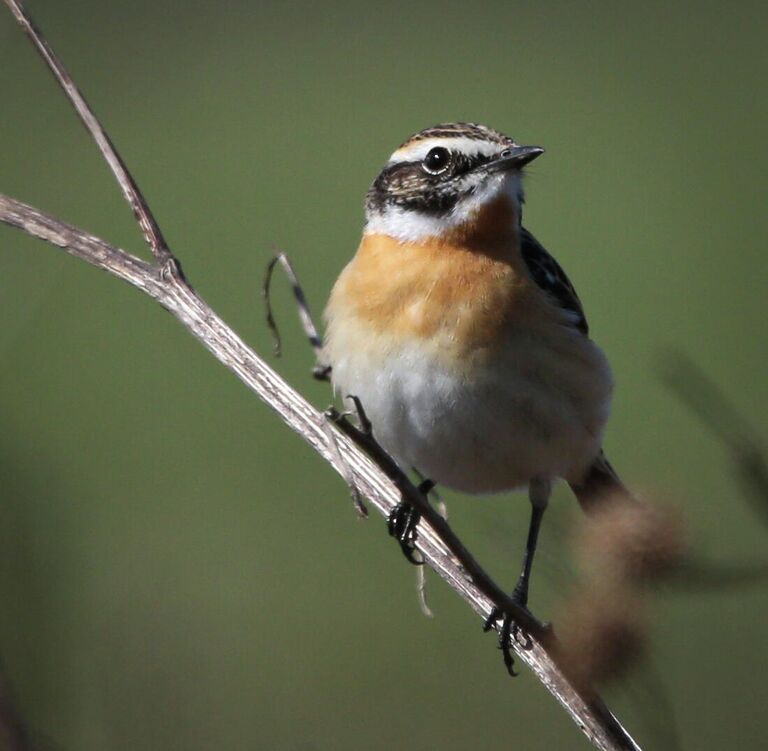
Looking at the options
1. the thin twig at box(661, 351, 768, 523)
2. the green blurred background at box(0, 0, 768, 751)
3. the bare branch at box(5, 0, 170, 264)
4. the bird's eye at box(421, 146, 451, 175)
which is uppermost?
the bare branch at box(5, 0, 170, 264)

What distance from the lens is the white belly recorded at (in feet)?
14.3

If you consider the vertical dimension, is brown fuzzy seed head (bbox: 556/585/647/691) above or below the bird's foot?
above

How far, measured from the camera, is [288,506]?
373 inches

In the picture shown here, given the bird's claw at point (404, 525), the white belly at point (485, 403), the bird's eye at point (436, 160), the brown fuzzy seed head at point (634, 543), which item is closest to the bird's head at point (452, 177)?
the bird's eye at point (436, 160)

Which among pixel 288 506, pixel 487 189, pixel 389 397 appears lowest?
pixel 288 506

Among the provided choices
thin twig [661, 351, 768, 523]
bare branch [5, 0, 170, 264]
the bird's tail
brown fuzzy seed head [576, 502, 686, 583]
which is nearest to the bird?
the bird's tail

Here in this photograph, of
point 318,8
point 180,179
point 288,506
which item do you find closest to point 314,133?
point 180,179

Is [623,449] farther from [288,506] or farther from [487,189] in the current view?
[487,189]

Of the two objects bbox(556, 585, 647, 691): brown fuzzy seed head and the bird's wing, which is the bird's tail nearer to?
the bird's wing

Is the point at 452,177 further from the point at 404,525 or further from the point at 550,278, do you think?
the point at 404,525

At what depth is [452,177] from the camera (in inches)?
183

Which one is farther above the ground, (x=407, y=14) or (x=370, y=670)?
(x=407, y=14)

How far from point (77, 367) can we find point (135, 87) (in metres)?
5.32

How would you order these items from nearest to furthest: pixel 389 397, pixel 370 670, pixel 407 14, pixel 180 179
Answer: pixel 389 397 → pixel 370 670 → pixel 180 179 → pixel 407 14
